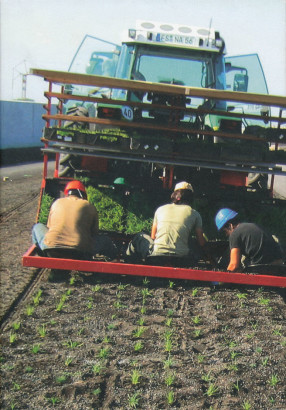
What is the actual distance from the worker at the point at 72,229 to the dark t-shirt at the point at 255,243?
68.7 inches

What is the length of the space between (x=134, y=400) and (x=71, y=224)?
3.32 metres

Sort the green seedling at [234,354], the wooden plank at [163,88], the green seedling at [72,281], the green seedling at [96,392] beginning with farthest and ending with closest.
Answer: the wooden plank at [163,88], the green seedling at [72,281], the green seedling at [234,354], the green seedling at [96,392]

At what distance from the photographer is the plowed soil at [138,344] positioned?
14.3ft

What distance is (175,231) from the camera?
7.14m

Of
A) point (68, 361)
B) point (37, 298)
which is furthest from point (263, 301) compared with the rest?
point (68, 361)

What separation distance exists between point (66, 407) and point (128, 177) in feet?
18.2

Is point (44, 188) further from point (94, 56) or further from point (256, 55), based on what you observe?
point (256, 55)

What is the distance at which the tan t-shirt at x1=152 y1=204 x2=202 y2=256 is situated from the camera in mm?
7117

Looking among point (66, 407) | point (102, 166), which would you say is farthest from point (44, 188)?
point (66, 407)

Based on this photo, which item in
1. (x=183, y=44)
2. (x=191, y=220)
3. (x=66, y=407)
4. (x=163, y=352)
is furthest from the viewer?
(x=183, y=44)

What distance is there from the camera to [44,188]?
858cm

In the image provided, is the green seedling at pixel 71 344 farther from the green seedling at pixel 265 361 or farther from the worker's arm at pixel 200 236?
the worker's arm at pixel 200 236

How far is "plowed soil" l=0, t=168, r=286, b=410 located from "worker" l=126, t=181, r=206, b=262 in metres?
0.39

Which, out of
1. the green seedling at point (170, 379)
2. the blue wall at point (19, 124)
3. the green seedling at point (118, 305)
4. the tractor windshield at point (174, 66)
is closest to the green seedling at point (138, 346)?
the green seedling at point (170, 379)
